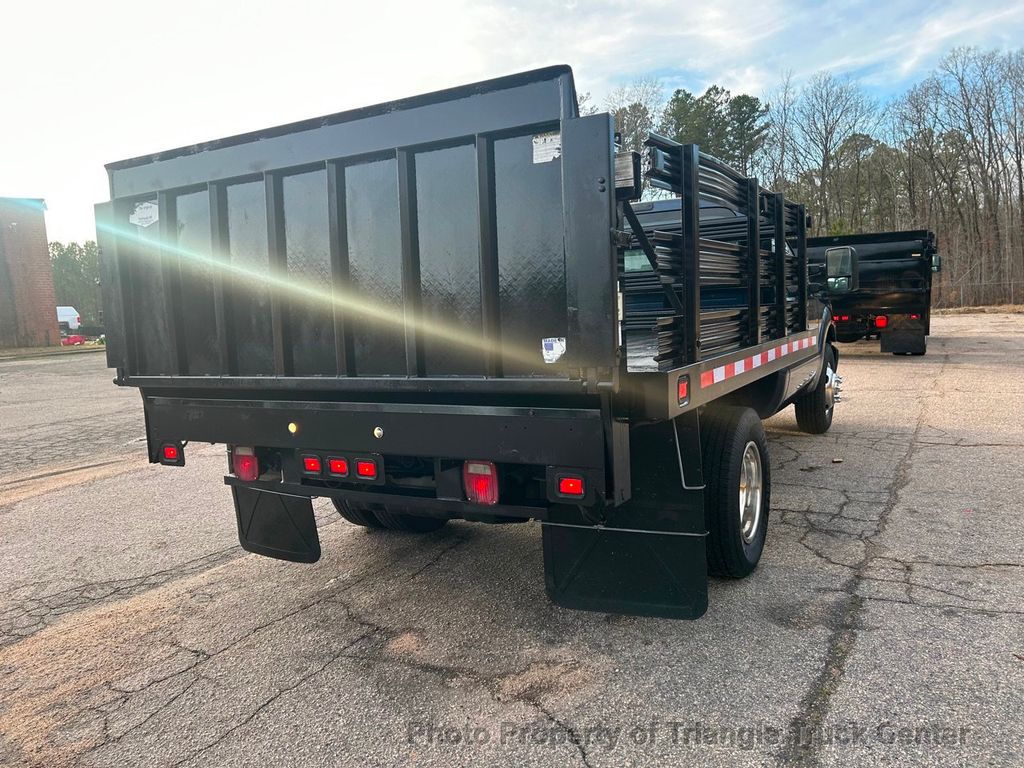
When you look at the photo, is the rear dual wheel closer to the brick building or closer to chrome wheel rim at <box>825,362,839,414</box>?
chrome wheel rim at <box>825,362,839,414</box>

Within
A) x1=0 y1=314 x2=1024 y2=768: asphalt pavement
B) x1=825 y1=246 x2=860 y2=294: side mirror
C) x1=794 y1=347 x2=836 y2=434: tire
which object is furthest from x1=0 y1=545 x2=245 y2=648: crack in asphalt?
x1=794 y1=347 x2=836 y2=434: tire

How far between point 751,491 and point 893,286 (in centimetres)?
1378

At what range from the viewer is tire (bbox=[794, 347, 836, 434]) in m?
7.58

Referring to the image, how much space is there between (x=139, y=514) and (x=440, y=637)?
3688mm

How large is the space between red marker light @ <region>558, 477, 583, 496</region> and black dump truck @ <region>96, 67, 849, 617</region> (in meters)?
0.01

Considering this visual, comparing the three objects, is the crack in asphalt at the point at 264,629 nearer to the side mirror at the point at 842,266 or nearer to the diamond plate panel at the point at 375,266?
the diamond plate panel at the point at 375,266

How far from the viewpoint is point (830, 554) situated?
4.25m

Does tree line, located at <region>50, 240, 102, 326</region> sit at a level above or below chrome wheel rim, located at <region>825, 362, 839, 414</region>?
above

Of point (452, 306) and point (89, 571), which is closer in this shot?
point (452, 306)

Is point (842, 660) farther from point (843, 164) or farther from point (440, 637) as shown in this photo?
point (843, 164)

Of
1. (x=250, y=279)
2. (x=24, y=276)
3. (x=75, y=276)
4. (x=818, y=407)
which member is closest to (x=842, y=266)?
(x=818, y=407)

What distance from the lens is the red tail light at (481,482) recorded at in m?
3.06

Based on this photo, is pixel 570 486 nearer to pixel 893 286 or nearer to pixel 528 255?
pixel 528 255

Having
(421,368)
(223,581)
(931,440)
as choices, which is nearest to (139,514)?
(223,581)
